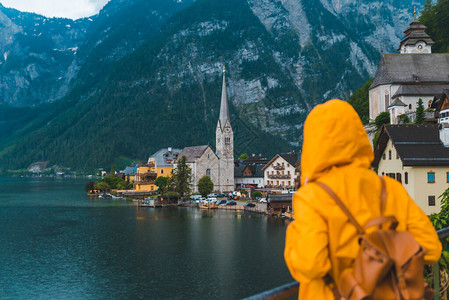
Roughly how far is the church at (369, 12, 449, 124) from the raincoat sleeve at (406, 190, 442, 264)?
55713 millimetres

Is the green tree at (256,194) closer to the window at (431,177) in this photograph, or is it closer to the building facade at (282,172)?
the building facade at (282,172)

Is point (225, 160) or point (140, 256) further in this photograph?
point (225, 160)

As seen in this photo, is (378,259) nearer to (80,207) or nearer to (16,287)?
(16,287)

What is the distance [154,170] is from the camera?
311 feet

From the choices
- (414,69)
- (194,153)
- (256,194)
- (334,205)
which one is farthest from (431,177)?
(194,153)

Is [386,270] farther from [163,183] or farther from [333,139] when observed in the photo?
[163,183]

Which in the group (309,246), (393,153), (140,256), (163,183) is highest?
(393,153)

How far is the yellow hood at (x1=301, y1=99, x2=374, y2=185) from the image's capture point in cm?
282

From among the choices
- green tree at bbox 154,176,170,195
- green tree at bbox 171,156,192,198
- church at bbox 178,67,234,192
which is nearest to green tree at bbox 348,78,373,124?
church at bbox 178,67,234,192

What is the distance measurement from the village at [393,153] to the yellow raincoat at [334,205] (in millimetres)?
4843

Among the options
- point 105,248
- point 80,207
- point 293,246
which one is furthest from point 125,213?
point 293,246

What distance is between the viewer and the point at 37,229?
156ft

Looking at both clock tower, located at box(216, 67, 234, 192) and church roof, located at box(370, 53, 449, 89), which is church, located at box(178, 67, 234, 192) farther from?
church roof, located at box(370, 53, 449, 89)

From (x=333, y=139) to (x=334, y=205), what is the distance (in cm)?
48
